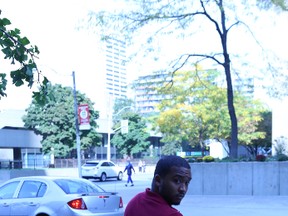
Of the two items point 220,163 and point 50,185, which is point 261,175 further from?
point 50,185

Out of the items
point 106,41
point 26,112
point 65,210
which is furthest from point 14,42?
point 26,112

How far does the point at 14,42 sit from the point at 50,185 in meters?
5.30

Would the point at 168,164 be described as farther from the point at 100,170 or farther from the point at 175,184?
the point at 100,170

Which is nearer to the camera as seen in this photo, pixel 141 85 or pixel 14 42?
pixel 14 42

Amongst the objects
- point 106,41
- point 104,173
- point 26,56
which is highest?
point 106,41

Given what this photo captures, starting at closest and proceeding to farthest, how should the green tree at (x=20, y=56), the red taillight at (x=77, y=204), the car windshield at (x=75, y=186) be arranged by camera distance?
the green tree at (x=20, y=56), the red taillight at (x=77, y=204), the car windshield at (x=75, y=186)

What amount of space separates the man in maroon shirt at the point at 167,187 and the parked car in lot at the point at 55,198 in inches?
293

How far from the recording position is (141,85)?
22.8 metres

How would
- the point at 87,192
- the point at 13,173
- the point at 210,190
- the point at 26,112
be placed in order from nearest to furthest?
the point at 87,192 → the point at 210,190 → the point at 13,173 → the point at 26,112

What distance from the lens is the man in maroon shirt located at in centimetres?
237

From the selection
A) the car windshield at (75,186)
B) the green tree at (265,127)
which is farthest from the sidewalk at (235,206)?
the green tree at (265,127)

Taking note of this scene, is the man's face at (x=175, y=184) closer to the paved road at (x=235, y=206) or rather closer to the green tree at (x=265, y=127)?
the paved road at (x=235, y=206)

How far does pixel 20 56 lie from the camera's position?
5223mm

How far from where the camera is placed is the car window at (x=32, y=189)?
1016cm
